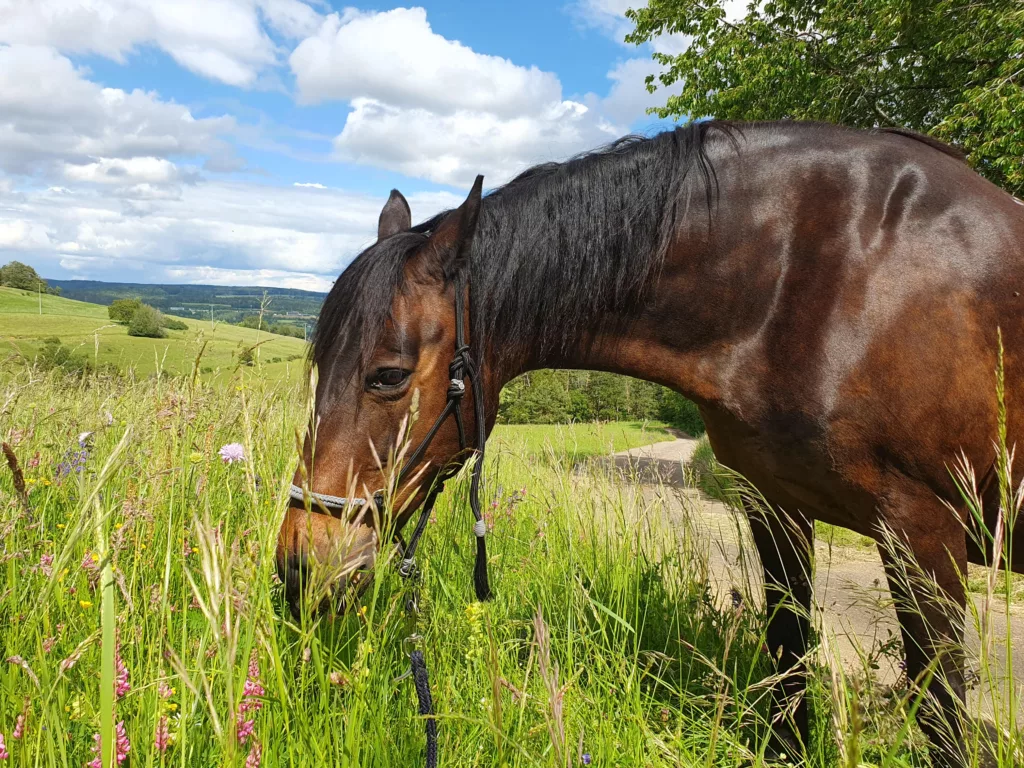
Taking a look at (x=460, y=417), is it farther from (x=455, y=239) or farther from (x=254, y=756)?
(x=254, y=756)

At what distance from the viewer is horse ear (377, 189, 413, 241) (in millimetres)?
2850

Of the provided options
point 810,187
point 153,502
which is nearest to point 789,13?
point 810,187

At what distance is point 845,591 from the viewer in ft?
17.3

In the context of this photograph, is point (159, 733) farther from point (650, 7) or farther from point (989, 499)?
point (650, 7)

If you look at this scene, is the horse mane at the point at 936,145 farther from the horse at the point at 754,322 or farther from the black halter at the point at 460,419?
the black halter at the point at 460,419

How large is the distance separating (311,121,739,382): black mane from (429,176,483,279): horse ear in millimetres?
56

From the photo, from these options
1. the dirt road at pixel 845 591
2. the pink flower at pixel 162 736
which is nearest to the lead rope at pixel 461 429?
the pink flower at pixel 162 736

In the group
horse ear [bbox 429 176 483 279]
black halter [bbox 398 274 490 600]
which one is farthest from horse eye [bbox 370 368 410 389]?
horse ear [bbox 429 176 483 279]

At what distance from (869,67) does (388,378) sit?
1175 centimetres

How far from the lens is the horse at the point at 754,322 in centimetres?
194

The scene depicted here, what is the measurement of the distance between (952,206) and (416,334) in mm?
1892

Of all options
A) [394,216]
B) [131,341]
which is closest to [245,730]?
[394,216]

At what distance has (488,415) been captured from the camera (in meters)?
2.40

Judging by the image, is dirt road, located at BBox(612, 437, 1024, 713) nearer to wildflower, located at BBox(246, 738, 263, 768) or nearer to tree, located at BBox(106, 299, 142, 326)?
wildflower, located at BBox(246, 738, 263, 768)
